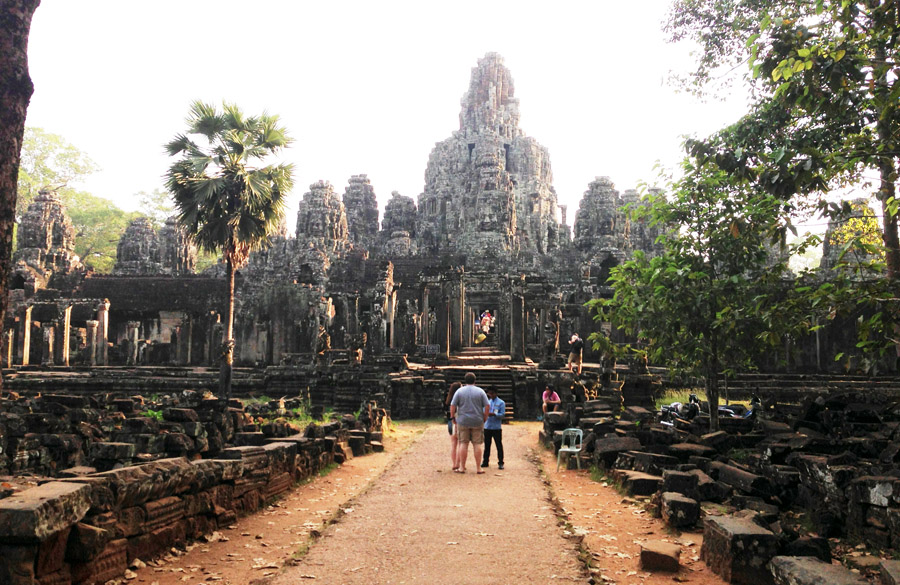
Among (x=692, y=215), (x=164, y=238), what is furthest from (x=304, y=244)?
(x=692, y=215)

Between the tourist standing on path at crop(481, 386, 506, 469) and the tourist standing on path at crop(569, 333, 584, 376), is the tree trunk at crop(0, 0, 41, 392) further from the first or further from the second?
the tourist standing on path at crop(569, 333, 584, 376)

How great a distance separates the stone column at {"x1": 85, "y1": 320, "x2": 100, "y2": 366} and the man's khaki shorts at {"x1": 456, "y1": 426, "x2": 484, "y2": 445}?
23248 mm

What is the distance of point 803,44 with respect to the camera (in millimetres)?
6855

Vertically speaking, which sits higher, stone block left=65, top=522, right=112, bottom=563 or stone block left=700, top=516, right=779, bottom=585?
stone block left=65, top=522, right=112, bottom=563

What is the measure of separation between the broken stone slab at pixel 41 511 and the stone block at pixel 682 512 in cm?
505

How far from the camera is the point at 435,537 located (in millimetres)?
6172

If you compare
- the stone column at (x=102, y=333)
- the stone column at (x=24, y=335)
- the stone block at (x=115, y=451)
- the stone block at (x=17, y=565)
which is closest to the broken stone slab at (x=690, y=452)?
the stone block at (x=115, y=451)

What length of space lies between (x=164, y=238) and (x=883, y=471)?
42240 mm

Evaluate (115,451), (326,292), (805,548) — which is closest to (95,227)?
(326,292)

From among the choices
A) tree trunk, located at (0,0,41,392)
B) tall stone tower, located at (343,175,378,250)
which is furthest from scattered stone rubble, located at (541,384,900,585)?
tall stone tower, located at (343,175,378,250)

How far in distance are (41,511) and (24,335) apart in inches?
1098

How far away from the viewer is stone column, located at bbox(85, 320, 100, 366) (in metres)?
28.0

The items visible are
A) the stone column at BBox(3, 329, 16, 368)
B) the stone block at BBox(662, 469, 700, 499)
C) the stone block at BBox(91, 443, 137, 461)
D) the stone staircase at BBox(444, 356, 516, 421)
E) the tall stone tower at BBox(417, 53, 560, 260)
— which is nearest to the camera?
the stone block at BBox(91, 443, 137, 461)

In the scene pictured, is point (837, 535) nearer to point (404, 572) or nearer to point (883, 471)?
point (883, 471)
